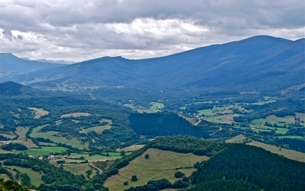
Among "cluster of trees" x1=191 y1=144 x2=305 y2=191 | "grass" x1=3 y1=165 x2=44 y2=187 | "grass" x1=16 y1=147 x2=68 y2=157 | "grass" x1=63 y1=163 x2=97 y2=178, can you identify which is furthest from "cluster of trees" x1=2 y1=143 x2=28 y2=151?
"cluster of trees" x1=191 y1=144 x2=305 y2=191

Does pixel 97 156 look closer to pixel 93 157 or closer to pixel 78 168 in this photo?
pixel 93 157

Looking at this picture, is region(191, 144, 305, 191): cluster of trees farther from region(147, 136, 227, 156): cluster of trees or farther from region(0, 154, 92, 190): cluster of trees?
region(0, 154, 92, 190): cluster of trees

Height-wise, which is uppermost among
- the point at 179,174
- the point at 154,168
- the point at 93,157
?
the point at 179,174

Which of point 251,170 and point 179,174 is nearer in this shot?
point 251,170

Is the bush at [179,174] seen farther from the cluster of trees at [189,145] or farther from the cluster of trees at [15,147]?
the cluster of trees at [15,147]

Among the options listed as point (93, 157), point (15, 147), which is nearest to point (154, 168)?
point (93, 157)

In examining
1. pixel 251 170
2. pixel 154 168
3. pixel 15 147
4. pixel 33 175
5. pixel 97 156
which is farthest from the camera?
pixel 15 147

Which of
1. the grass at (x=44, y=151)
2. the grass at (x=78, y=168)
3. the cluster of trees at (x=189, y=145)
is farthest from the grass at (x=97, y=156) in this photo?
the cluster of trees at (x=189, y=145)

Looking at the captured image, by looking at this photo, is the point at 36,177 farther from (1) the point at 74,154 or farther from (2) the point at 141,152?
(1) the point at 74,154

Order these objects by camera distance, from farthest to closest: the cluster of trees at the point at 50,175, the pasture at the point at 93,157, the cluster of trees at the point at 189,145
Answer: the pasture at the point at 93,157
the cluster of trees at the point at 189,145
the cluster of trees at the point at 50,175
